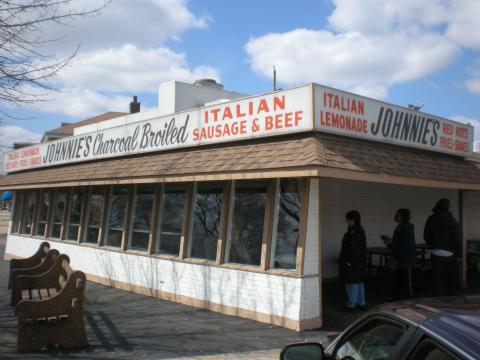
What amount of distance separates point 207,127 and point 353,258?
351 cm

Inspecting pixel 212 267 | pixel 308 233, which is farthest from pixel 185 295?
pixel 308 233

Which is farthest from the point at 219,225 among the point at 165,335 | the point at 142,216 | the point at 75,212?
the point at 75,212

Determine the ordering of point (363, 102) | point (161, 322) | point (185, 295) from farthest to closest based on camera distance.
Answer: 1. point (185, 295)
2. point (363, 102)
3. point (161, 322)

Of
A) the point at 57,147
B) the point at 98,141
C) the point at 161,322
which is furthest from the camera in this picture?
the point at 57,147

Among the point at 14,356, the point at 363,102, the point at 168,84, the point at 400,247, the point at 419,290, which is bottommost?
the point at 14,356

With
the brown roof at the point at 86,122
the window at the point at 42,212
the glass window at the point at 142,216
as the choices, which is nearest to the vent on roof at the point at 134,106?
the brown roof at the point at 86,122

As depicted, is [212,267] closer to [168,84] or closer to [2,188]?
[168,84]

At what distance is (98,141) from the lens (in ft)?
43.6

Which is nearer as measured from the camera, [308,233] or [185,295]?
[308,233]

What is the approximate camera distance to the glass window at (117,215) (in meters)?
12.0

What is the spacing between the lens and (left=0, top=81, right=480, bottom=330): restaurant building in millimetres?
7562

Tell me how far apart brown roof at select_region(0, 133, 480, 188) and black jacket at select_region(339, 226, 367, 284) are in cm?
Answer: 125

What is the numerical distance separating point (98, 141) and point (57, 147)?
301cm

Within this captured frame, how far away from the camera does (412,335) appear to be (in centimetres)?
215
